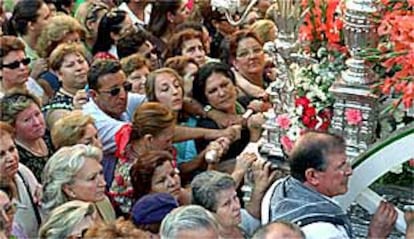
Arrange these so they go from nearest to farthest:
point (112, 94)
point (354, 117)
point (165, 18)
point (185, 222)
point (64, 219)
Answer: point (185, 222) → point (64, 219) → point (354, 117) → point (112, 94) → point (165, 18)

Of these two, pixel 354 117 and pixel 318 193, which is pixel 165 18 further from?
pixel 318 193

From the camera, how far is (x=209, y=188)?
4945 millimetres

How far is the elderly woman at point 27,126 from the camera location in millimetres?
5711

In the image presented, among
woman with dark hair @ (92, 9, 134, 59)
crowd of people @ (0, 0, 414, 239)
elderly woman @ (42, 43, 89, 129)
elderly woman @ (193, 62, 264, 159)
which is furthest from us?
woman with dark hair @ (92, 9, 134, 59)

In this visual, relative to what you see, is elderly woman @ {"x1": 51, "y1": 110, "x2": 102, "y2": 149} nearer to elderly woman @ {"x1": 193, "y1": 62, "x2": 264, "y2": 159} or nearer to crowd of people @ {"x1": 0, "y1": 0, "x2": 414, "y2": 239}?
crowd of people @ {"x1": 0, "y1": 0, "x2": 414, "y2": 239}

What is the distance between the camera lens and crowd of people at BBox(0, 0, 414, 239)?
4.62 metres

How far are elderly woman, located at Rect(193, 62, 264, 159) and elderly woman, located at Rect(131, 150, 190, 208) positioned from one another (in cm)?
105

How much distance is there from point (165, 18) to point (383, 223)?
373cm

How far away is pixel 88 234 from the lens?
14.4ft

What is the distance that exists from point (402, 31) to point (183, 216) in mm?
1265

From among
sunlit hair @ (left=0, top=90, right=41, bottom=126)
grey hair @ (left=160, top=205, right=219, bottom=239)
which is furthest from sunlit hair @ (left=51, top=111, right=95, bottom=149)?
grey hair @ (left=160, top=205, right=219, bottom=239)

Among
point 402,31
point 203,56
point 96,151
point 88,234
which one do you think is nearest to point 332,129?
point 402,31

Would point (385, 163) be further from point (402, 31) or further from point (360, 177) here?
point (402, 31)

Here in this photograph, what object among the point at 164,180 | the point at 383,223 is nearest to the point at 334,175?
the point at 383,223
